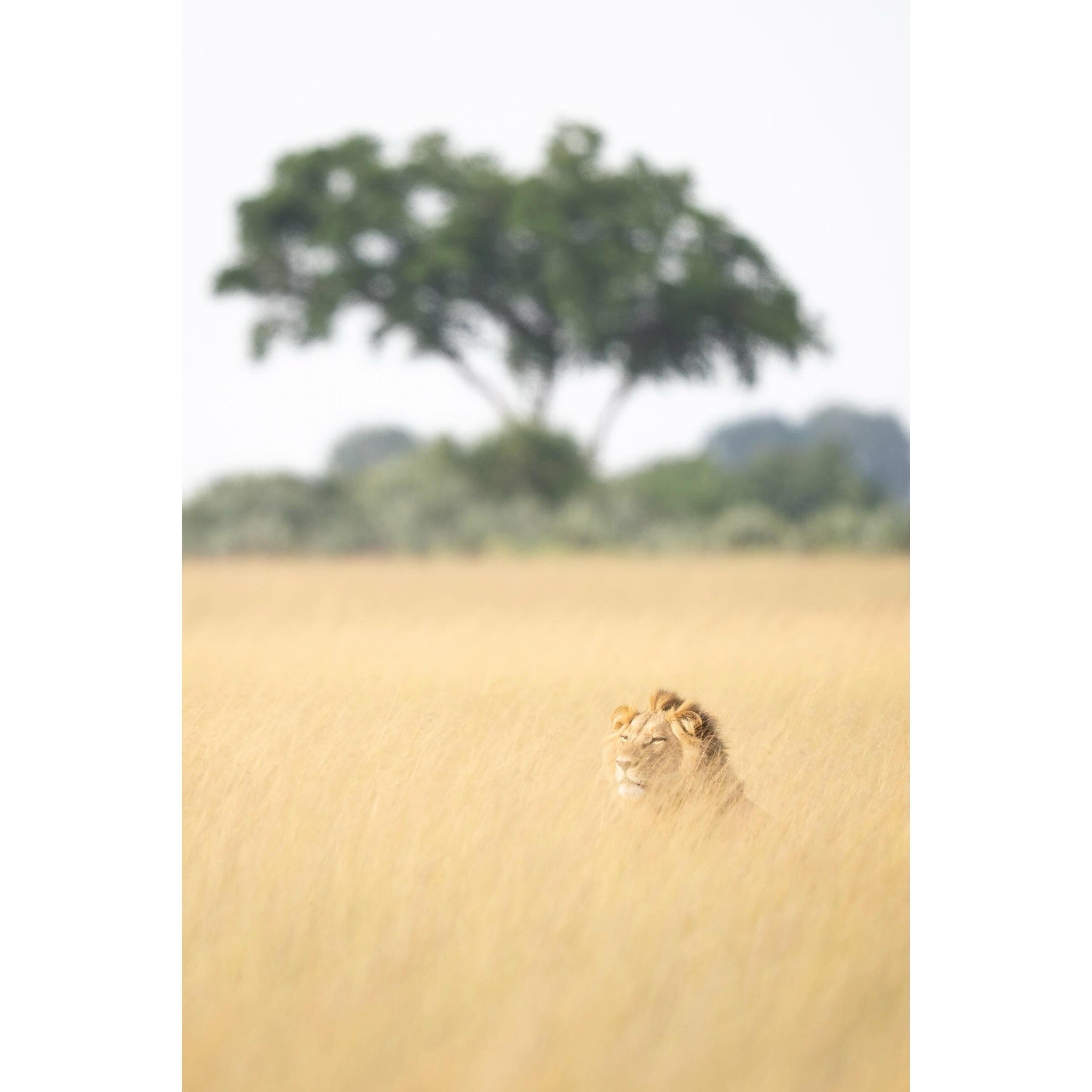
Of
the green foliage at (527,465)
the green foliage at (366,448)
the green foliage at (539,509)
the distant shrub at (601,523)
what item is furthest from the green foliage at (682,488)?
the green foliage at (366,448)

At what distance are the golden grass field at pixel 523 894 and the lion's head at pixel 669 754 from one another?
94 millimetres

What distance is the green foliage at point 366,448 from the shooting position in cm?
1070

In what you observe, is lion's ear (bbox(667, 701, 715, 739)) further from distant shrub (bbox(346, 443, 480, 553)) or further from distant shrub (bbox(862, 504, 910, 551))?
distant shrub (bbox(862, 504, 910, 551))

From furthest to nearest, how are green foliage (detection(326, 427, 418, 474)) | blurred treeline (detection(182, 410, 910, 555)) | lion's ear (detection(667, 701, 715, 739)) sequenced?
blurred treeline (detection(182, 410, 910, 555))
green foliage (detection(326, 427, 418, 474))
lion's ear (detection(667, 701, 715, 739))

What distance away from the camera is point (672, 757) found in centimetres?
336

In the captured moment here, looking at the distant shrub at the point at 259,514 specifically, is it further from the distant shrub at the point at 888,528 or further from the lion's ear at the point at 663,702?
the lion's ear at the point at 663,702

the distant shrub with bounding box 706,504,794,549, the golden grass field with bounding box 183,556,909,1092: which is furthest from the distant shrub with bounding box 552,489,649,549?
the golden grass field with bounding box 183,556,909,1092

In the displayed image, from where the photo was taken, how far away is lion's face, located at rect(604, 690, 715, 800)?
3.32 metres

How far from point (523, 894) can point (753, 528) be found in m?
9.26

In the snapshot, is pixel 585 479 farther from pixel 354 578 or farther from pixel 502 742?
pixel 502 742

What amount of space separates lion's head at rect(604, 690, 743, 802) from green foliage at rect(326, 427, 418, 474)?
7.46 metres

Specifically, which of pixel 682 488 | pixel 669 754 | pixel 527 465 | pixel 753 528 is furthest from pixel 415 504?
pixel 669 754

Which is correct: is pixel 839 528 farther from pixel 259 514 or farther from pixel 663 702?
pixel 663 702

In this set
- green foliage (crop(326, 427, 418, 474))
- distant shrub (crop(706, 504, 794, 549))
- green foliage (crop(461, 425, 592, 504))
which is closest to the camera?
green foliage (crop(326, 427, 418, 474))
